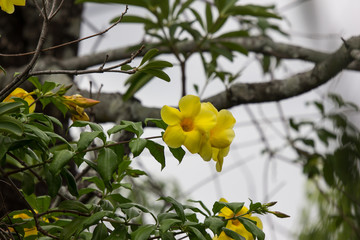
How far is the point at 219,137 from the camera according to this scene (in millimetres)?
812

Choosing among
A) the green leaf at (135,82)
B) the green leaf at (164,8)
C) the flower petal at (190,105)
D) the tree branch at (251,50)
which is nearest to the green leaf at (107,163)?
the flower petal at (190,105)

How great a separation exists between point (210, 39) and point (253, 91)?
259 millimetres

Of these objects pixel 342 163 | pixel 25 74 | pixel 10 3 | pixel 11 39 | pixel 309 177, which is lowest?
pixel 309 177

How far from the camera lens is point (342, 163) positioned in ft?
1.52

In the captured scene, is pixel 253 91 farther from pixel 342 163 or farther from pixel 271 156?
pixel 342 163

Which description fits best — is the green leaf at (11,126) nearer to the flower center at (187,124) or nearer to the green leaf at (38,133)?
the green leaf at (38,133)

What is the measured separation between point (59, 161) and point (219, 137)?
0.84ft

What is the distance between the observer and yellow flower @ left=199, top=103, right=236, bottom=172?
80cm

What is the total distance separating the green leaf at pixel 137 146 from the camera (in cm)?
75

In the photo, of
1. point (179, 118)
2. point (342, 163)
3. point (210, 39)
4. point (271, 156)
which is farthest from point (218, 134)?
point (271, 156)

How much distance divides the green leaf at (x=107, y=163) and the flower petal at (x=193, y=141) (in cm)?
12

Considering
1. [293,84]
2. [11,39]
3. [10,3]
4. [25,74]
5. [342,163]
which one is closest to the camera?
[342,163]

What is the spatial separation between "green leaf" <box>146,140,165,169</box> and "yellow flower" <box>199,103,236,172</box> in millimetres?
72

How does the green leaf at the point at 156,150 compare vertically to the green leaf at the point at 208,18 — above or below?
below
